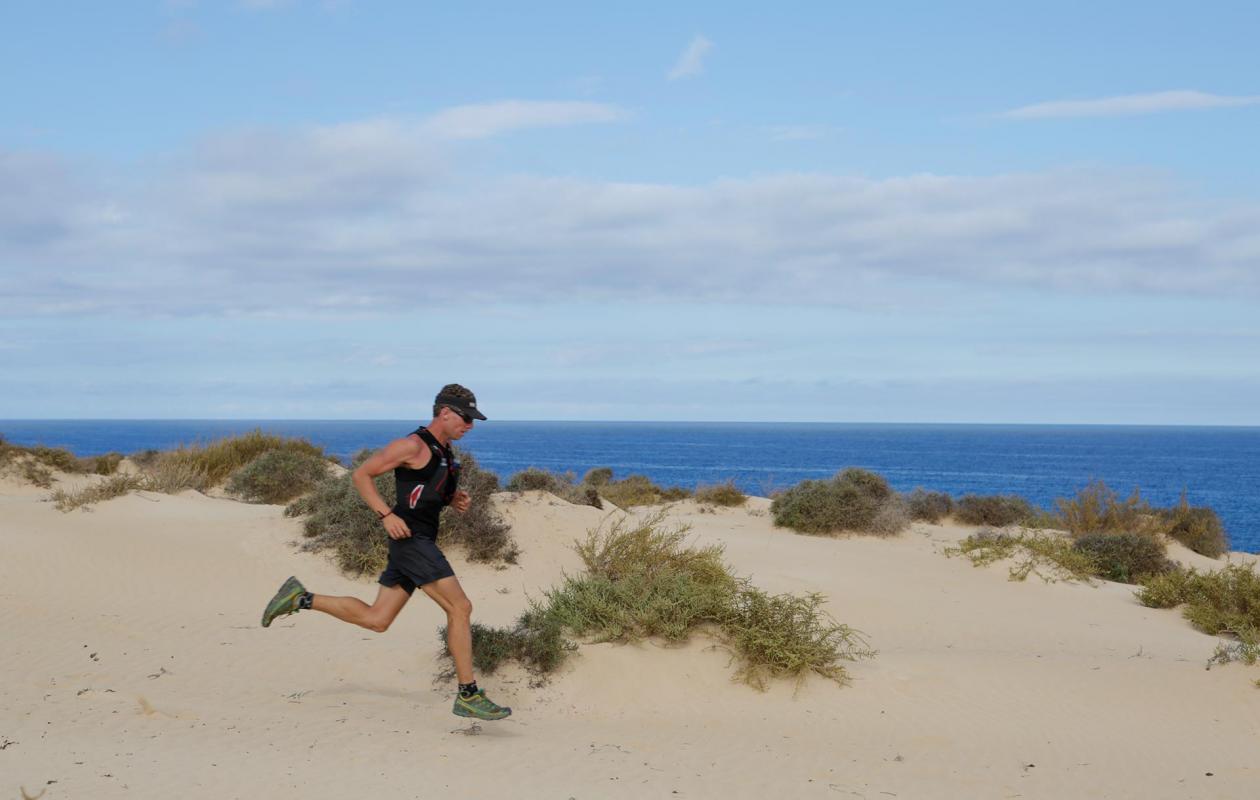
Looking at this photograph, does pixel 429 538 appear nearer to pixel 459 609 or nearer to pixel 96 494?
pixel 459 609

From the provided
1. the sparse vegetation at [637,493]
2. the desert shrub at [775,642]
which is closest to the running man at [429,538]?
the desert shrub at [775,642]

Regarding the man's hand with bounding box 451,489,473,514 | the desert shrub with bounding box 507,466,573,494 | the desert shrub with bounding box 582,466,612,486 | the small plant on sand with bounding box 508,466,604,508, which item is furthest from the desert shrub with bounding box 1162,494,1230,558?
the man's hand with bounding box 451,489,473,514

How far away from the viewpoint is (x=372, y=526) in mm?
13555

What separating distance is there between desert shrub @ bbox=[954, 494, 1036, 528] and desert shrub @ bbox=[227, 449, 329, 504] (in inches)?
541

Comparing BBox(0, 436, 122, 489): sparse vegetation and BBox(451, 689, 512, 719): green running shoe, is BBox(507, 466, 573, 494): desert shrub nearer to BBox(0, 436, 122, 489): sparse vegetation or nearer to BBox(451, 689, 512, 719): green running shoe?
BBox(0, 436, 122, 489): sparse vegetation

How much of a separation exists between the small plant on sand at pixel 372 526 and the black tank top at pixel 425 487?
21.1ft

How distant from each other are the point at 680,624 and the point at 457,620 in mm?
2629

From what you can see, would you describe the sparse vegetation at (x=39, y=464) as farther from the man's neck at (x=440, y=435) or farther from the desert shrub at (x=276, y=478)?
the man's neck at (x=440, y=435)

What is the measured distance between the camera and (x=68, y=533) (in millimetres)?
13930

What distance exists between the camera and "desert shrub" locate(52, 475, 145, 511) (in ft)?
50.3

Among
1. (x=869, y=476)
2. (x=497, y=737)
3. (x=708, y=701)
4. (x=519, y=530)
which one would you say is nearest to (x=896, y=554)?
(x=869, y=476)

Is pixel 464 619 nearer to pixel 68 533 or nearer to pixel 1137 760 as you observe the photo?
pixel 1137 760

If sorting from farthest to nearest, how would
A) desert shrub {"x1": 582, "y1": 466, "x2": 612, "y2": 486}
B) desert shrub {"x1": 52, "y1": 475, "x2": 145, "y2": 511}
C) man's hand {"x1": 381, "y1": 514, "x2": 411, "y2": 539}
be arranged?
desert shrub {"x1": 582, "y1": 466, "x2": 612, "y2": 486} → desert shrub {"x1": 52, "y1": 475, "x2": 145, "y2": 511} → man's hand {"x1": 381, "y1": 514, "x2": 411, "y2": 539}

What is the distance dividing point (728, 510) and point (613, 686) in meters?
13.8
